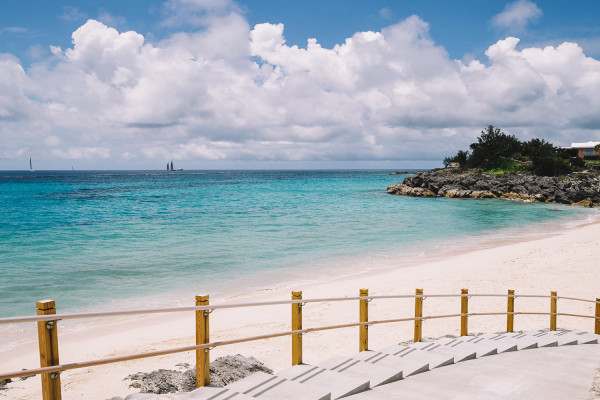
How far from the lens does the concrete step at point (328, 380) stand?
4.45m

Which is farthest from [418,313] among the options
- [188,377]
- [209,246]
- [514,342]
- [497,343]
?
[209,246]

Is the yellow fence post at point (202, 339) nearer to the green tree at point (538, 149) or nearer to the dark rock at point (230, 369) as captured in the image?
the dark rock at point (230, 369)

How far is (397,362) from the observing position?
224 inches

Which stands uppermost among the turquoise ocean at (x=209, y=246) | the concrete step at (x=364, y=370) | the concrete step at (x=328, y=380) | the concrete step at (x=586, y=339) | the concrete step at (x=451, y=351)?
the concrete step at (x=328, y=380)

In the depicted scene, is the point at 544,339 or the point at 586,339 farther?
the point at 586,339

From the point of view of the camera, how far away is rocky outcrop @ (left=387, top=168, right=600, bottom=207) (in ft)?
174

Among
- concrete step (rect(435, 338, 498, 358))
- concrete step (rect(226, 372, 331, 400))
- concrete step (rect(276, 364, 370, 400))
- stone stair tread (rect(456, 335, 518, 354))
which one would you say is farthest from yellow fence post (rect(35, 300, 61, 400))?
stone stair tread (rect(456, 335, 518, 354))

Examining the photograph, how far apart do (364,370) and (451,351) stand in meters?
Result: 2.01

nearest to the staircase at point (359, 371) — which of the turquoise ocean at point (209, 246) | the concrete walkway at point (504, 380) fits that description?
the concrete walkway at point (504, 380)

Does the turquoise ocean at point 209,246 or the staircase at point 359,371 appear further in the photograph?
the turquoise ocean at point 209,246

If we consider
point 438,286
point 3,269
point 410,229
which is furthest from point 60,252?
point 410,229

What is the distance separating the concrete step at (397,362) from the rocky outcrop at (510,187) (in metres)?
54.6

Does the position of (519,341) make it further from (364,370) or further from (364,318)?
(364,370)

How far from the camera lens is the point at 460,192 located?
6344cm
